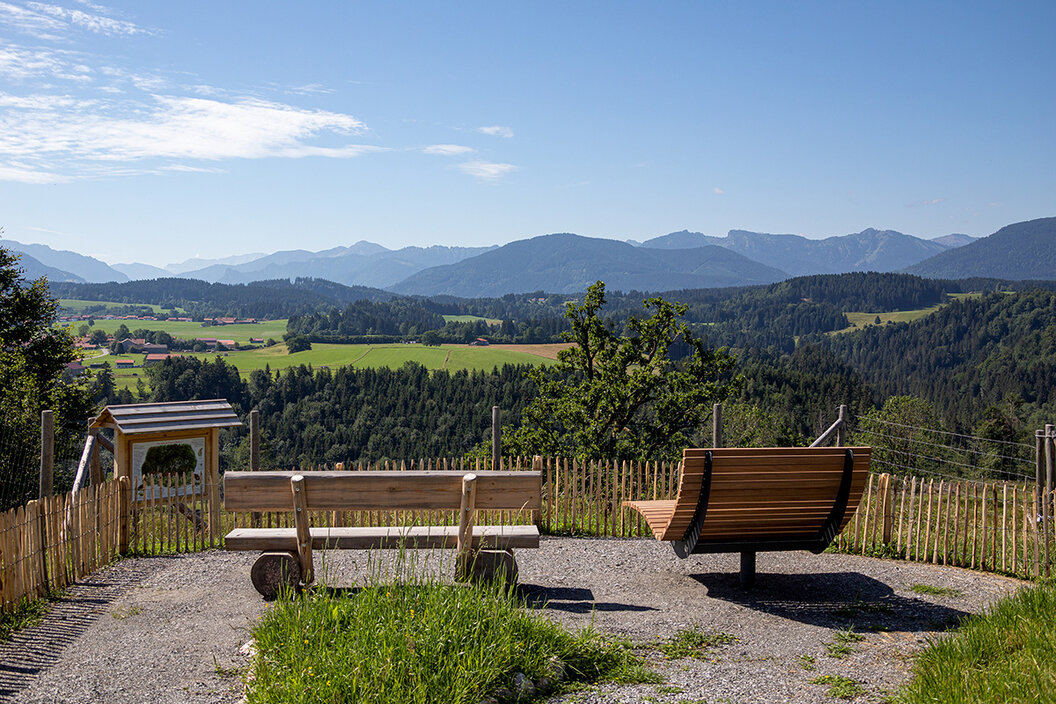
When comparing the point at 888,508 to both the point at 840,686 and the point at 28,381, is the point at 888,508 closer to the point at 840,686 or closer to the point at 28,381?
the point at 840,686

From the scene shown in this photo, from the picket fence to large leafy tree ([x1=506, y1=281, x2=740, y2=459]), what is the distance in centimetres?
792

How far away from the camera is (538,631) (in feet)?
16.6

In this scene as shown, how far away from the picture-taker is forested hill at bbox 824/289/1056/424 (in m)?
116

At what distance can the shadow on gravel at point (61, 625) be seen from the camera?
17.2 ft

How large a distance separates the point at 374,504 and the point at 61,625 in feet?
8.24

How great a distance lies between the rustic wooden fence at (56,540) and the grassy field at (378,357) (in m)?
92.7

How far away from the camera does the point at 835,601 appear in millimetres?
6773

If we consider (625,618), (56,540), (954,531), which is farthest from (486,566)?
(954,531)

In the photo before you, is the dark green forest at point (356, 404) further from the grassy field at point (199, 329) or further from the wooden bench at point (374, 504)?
the grassy field at point (199, 329)

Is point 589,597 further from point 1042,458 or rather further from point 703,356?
point 703,356

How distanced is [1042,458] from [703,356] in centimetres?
852

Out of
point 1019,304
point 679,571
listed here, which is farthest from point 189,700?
point 1019,304

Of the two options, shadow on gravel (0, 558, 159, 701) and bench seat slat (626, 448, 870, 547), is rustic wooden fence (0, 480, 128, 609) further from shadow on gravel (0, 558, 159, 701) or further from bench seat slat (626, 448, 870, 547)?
bench seat slat (626, 448, 870, 547)

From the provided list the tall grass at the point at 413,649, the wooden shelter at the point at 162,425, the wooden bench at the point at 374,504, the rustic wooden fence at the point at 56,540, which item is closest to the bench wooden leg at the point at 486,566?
the wooden bench at the point at 374,504
